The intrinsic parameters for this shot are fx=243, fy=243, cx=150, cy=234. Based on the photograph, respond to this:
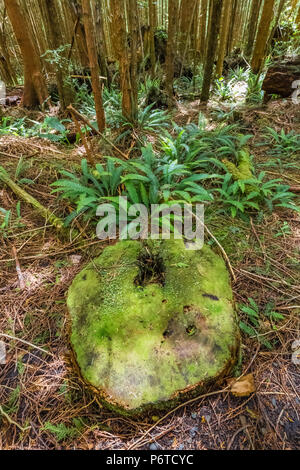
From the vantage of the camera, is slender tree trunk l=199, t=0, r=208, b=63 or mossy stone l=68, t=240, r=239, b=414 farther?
slender tree trunk l=199, t=0, r=208, b=63

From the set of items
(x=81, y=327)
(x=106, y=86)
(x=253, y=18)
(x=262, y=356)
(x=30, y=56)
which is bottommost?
(x=262, y=356)

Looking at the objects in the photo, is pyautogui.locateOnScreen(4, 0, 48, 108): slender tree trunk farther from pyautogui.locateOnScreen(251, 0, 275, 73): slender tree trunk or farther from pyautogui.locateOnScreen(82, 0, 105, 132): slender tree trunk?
pyautogui.locateOnScreen(251, 0, 275, 73): slender tree trunk

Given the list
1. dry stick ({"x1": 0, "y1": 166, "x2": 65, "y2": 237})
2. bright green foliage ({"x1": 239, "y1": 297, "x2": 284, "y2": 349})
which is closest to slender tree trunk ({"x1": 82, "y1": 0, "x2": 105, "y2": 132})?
dry stick ({"x1": 0, "y1": 166, "x2": 65, "y2": 237})

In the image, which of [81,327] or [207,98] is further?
[207,98]

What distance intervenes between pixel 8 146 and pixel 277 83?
A: 5038 mm

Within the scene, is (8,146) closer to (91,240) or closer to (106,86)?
(91,240)

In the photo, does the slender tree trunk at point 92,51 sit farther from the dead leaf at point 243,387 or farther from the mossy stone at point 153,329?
the dead leaf at point 243,387

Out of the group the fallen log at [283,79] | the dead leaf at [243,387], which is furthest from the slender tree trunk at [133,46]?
the dead leaf at [243,387]

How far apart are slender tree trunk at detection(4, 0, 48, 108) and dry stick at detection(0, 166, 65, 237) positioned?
288 cm

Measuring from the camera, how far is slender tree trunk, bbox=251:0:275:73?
4.93 metres

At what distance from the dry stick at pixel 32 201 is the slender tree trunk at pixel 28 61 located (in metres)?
2.88

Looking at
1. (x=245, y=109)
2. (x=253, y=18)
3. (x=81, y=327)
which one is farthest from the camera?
(x=253, y=18)
